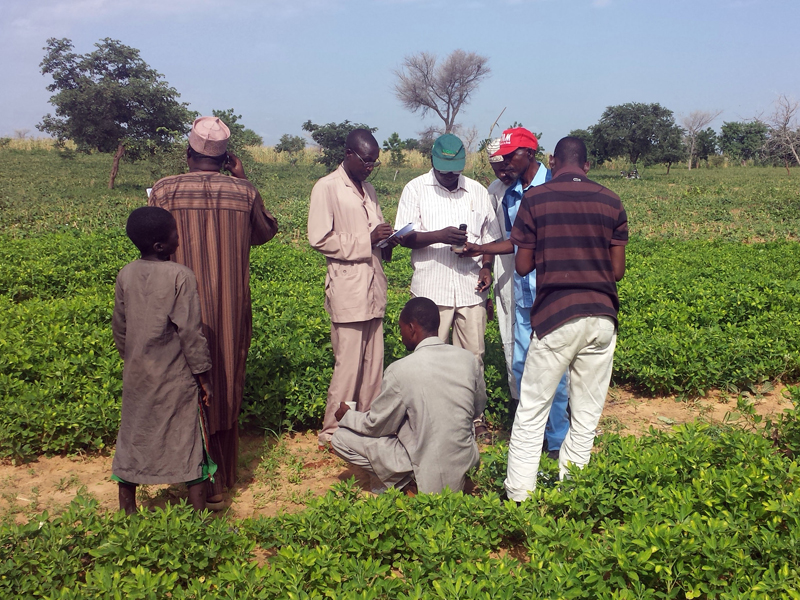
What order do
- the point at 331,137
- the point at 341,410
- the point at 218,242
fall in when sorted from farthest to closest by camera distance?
the point at 331,137 → the point at 341,410 → the point at 218,242

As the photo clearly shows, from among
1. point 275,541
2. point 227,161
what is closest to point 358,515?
point 275,541

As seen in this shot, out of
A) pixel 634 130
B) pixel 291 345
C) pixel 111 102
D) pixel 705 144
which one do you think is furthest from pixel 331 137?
pixel 705 144

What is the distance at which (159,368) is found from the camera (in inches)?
130

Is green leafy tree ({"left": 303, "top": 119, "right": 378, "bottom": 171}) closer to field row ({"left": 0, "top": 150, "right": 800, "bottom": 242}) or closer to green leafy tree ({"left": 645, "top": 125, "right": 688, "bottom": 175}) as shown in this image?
field row ({"left": 0, "top": 150, "right": 800, "bottom": 242})

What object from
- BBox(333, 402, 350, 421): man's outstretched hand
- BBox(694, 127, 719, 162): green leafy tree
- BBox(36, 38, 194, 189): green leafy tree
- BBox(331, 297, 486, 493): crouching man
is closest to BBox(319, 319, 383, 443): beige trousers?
BBox(333, 402, 350, 421): man's outstretched hand

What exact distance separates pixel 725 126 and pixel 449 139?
210ft

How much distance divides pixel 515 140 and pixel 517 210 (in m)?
0.54

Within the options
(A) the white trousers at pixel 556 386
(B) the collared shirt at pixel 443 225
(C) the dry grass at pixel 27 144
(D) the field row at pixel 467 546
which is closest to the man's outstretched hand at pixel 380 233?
(B) the collared shirt at pixel 443 225

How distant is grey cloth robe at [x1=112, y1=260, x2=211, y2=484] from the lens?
10.6ft

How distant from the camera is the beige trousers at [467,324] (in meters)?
4.79

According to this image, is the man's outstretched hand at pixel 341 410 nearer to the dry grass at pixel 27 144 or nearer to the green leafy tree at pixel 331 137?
the green leafy tree at pixel 331 137

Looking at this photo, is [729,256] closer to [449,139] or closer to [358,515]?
[449,139]

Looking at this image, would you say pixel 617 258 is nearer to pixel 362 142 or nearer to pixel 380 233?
pixel 380 233

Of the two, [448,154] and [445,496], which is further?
[448,154]
